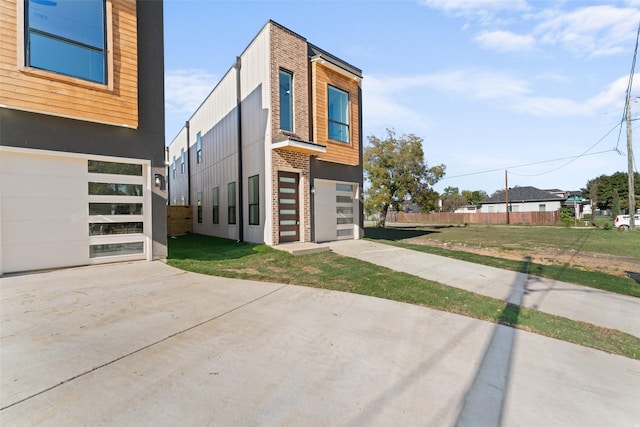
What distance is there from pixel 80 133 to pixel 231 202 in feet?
21.1

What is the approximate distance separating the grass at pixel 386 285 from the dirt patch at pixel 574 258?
17.7 feet

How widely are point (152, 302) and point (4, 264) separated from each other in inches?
159

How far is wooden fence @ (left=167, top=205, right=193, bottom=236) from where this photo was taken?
624 inches

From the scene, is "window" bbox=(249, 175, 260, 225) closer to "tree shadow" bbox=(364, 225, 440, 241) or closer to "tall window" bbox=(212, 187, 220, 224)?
"tall window" bbox=(212, 187, 220, 224)

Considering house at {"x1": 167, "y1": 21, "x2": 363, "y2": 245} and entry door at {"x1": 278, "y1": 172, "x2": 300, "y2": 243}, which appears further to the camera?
entry door at {"x1": 278, "y1": 172, "x2": 300, "y2": 243}

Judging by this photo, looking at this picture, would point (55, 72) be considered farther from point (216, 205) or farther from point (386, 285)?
point (216, 205)

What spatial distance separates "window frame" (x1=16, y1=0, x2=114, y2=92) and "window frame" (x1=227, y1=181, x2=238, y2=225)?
236 inches

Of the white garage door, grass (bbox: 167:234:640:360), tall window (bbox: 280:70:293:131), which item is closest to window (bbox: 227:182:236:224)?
grass (bbox: 167:234:640:360)

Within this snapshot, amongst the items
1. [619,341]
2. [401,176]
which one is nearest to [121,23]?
[619,341]

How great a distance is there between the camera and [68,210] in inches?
252

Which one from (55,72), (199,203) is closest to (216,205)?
(199,203)

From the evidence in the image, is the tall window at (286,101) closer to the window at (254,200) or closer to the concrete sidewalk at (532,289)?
the window at (254,200)

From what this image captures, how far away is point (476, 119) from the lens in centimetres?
1798

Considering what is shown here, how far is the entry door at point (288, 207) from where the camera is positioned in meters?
9.88
